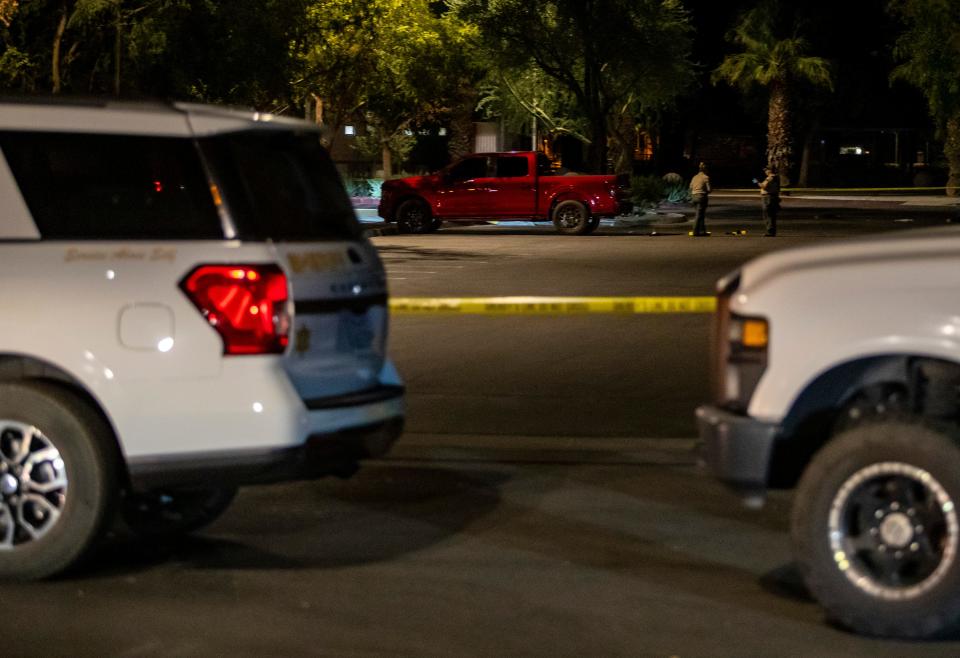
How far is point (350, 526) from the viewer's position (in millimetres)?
8297

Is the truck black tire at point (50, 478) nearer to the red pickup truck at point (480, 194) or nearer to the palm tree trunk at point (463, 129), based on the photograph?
the red pickup truck at point (480, 194)

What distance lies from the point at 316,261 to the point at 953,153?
65.1 meters

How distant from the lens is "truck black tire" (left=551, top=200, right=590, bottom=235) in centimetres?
3784

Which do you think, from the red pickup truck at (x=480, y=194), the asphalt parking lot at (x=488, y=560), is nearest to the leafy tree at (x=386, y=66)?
the red pickup truck at (x=480, y=194)

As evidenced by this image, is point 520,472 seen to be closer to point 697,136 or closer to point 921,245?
point 921,245

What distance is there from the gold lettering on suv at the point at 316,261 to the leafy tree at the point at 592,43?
136ft

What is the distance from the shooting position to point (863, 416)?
6562mm

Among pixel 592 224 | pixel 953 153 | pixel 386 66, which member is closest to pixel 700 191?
pixel 592 224

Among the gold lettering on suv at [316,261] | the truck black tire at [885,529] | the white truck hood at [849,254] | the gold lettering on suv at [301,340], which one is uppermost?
the white truck hood at [849,254]

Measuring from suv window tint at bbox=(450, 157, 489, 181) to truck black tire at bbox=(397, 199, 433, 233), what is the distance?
977 millimetres

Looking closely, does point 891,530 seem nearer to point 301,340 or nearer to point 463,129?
point 301,340

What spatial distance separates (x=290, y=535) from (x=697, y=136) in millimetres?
86959

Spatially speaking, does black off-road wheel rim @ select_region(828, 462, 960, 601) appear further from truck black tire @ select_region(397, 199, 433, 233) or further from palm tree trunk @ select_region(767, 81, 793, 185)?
palm tree trunk @ select_region(767, 81, 793, 185)

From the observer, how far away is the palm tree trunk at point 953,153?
6756cm
